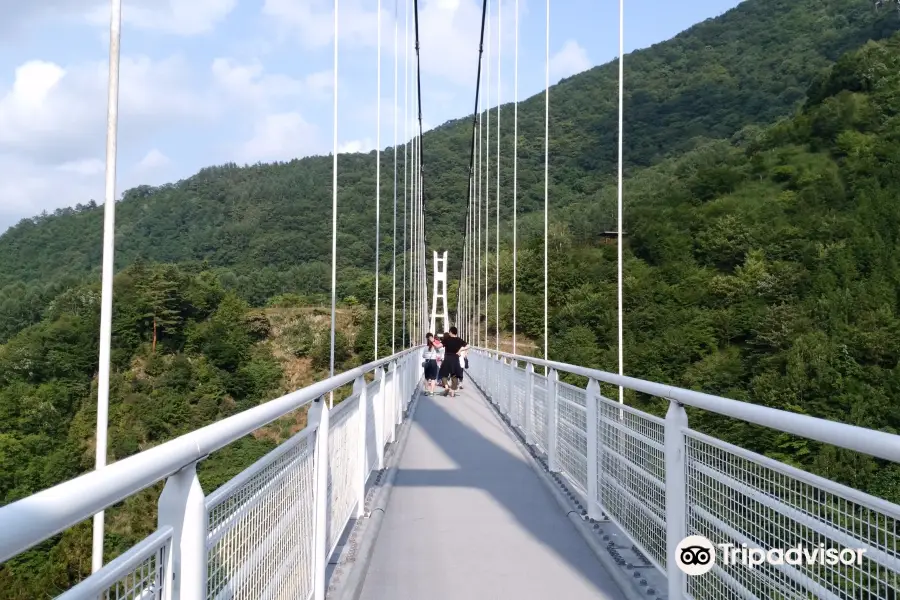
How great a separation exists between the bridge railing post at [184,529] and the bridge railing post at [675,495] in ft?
5.67

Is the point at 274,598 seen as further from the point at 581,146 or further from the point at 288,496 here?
the point at 581,146

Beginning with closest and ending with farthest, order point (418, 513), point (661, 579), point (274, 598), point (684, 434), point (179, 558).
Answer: point (179, 558) < point (274, 598) < point (684, 434) < point (661, 579) < point (418, 513)

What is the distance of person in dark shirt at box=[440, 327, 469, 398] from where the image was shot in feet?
38.8

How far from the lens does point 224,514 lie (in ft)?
5.44

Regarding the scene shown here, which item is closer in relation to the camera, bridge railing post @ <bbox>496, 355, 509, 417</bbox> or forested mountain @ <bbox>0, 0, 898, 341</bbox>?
bridge railing post @ <bbox>496, 355, 509, 417</bbox>

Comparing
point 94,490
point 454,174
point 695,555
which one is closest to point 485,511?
point 695,555

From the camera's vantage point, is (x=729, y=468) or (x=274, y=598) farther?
(x=729, y=468)

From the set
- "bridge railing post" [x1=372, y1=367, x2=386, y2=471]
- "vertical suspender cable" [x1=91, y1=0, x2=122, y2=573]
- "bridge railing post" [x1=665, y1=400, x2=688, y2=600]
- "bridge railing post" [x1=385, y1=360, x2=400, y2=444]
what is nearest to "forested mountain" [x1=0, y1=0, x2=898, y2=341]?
"bridge railing post" [x1=385, y1=360, x2=400, y2=444]

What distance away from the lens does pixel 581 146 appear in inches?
2088

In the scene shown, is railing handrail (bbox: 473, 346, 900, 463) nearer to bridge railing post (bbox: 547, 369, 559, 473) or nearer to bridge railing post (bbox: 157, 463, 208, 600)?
bridge railing post (bbox: 157, 463, 208, 600)

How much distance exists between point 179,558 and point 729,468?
4.98 ft

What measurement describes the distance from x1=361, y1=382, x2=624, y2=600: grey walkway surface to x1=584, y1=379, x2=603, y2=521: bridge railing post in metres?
0.16

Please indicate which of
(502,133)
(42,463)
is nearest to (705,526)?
(42,463)

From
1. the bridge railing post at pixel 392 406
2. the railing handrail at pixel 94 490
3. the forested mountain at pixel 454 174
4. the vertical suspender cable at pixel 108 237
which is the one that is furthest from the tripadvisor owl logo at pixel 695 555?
the forested mountain at pixel 454 174
